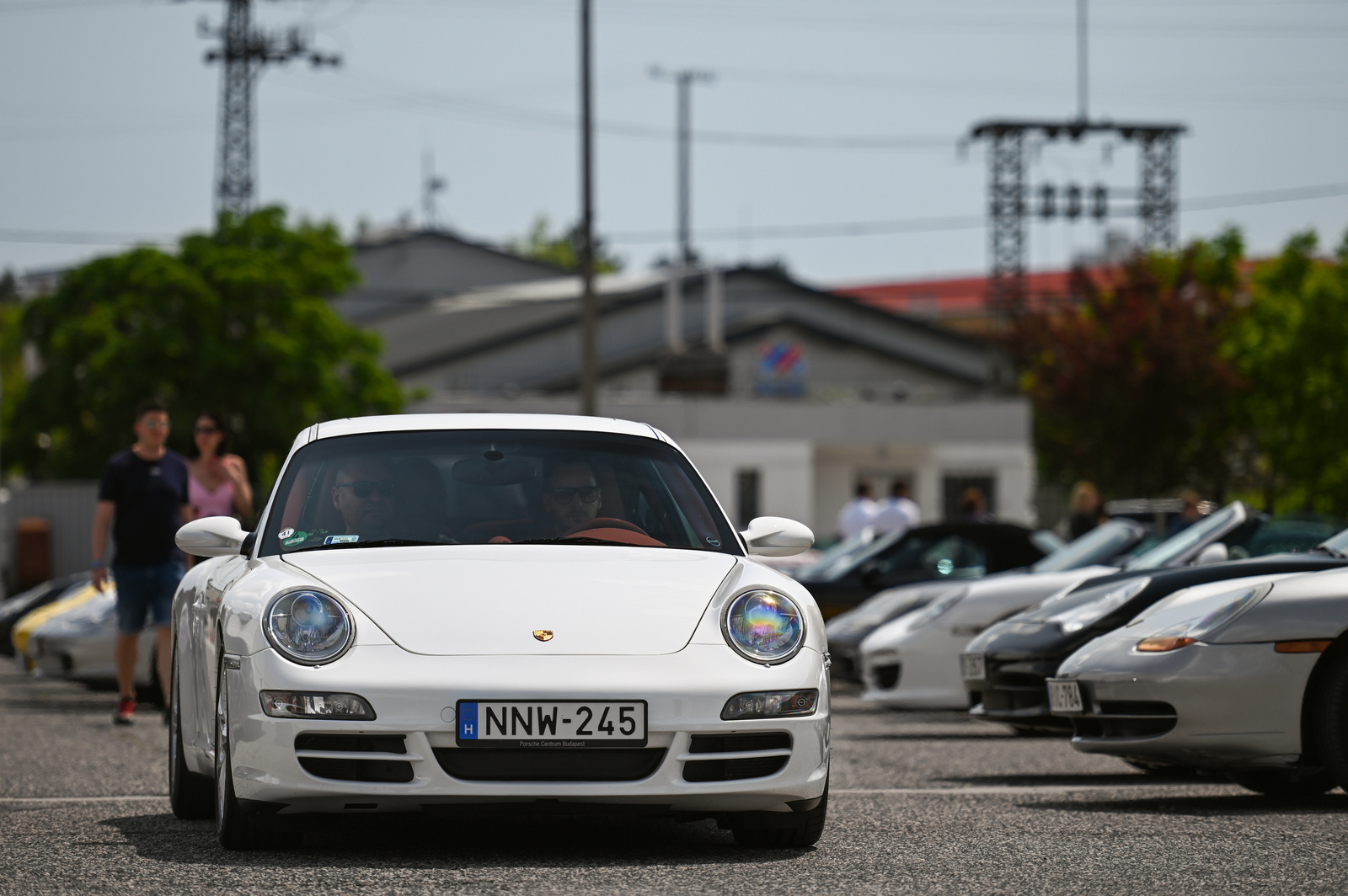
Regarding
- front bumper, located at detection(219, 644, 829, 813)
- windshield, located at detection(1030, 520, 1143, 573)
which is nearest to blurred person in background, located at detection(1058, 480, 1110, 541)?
windshield, located at detection(1030, 520, 1143, 573)

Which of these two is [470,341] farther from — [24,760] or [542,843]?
[542,843]

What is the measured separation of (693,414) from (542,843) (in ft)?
120

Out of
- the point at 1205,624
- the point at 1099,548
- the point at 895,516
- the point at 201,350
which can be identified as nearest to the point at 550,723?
the point at 1205,624

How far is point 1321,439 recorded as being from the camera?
46.9 m

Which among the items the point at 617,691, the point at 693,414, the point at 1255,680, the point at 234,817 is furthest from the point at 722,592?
the point at 693,414

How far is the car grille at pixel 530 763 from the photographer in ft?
17.0

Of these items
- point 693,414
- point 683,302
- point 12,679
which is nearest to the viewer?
point 12,679

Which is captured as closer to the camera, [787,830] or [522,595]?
[522,595]

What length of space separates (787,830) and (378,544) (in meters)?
1.47

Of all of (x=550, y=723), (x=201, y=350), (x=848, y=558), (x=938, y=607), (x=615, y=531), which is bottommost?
(x=848, y=558)

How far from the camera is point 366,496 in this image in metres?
6.09

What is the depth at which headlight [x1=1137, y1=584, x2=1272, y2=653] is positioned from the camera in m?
7.17

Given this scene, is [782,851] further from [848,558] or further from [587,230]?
[587,230]

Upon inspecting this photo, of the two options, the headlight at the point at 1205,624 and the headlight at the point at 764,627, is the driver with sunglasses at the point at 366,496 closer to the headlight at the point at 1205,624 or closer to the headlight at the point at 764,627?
the headlight at the point at 764,627
